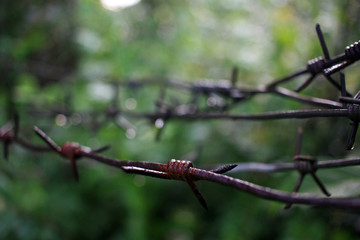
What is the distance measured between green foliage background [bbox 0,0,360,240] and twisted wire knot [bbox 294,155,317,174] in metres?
0.49

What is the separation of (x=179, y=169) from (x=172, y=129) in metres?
1.48

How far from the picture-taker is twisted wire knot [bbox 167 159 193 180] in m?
0.44

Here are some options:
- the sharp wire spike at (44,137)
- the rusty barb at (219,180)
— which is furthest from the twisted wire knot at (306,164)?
the sharp wire spike at (44,137)

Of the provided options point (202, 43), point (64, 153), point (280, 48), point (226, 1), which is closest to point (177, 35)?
point (202, 43)

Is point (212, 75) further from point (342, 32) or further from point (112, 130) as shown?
point (342, 32)

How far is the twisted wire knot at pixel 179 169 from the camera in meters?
0.44

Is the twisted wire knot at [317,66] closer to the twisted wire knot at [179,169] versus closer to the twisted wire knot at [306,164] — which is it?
the twisted wire knot at [306,164]

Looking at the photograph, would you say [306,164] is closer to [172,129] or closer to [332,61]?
[332,61]

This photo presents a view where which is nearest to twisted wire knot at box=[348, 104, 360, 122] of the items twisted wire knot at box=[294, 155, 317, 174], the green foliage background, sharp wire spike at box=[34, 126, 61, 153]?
twisted wire knot at box=[294, 155, 317, 174]

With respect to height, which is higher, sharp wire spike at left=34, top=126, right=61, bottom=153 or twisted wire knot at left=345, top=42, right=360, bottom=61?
twisted wire knot at left=345, top=42, right=360, bottom=61

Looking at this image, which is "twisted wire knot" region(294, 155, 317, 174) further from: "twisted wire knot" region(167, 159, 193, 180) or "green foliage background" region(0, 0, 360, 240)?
"green foliage background" region(0, 0, 360, 240)

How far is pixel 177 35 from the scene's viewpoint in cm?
233

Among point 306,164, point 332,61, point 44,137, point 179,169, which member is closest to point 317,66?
point 332,61

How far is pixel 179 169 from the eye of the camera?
446 mm
